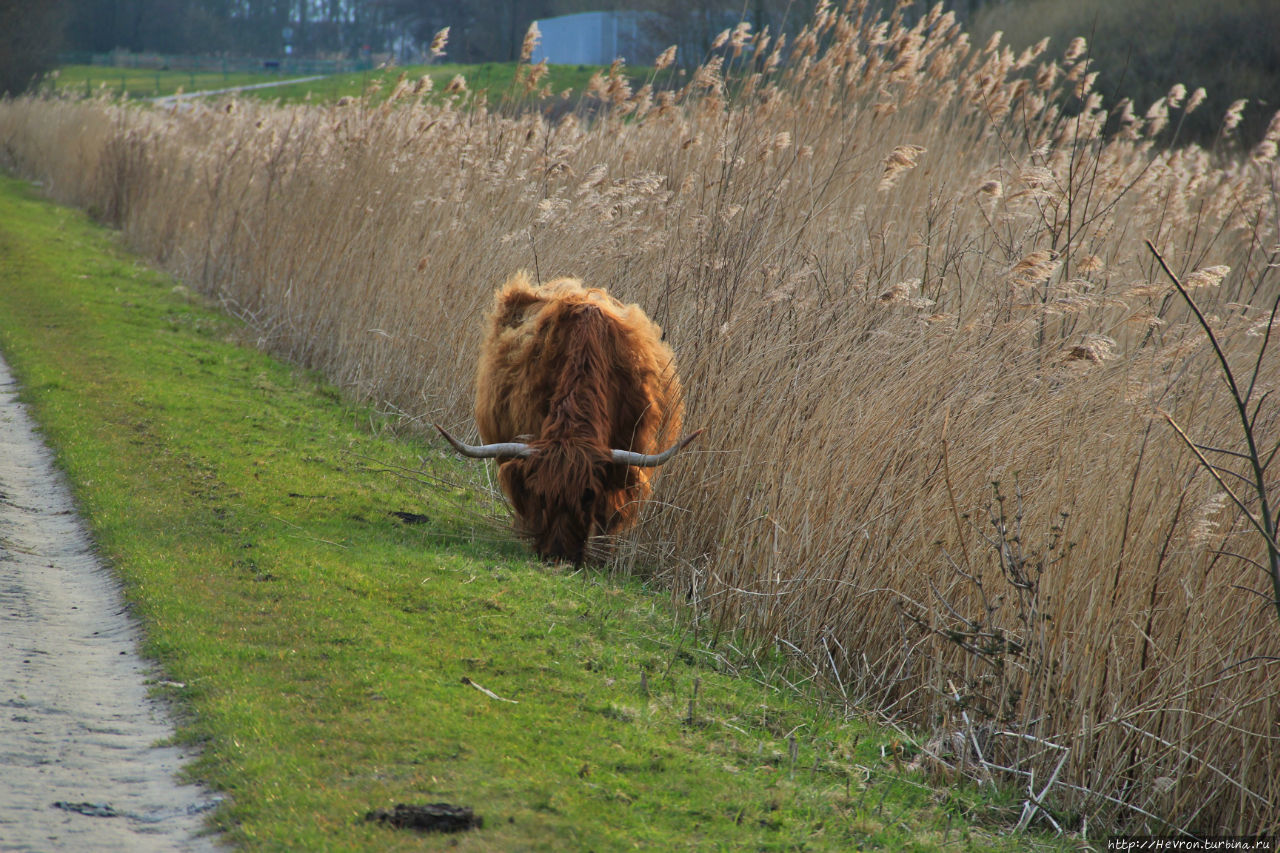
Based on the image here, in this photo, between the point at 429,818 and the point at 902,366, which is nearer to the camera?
the point at 429,818

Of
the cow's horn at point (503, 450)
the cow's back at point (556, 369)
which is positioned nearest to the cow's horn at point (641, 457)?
the cow's back at point (556, 369)

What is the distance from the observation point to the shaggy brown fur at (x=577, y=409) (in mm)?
5172

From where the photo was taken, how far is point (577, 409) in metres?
5.19

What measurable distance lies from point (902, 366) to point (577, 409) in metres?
1.73

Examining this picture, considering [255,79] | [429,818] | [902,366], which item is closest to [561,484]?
[902,366]

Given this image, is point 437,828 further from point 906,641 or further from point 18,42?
point 18,42

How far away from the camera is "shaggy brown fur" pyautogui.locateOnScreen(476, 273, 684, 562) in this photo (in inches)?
204

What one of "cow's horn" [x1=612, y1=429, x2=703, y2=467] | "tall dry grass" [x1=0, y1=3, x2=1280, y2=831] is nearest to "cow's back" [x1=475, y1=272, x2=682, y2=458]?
"cow's horn" [x1=612, y1=429, x2=703, y2=467]

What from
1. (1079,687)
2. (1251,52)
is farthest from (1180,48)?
(1079,687)

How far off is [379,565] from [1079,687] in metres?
3.30

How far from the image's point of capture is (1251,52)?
61.8ft

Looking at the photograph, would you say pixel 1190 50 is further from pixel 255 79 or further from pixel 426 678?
pixel 255 79

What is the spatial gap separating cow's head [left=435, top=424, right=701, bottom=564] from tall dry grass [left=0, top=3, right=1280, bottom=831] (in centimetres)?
49

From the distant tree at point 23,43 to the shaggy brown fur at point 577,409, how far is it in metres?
38.5
